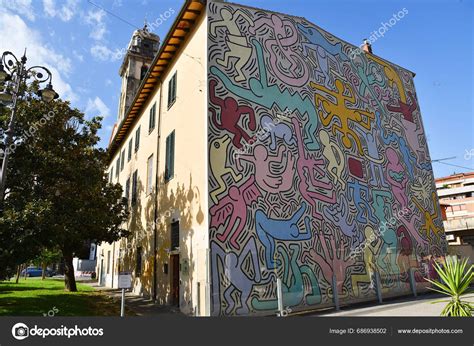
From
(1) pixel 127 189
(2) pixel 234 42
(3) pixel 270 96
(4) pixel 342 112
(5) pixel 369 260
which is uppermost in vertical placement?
(2) pixel 234 42

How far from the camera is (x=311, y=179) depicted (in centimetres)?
1415

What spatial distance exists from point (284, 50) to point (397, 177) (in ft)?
29.5

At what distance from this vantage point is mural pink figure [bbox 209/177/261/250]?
11.2 m

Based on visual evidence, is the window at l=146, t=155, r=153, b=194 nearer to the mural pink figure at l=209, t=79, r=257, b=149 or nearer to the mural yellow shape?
the mural pink figure at l=209, t=79, r=257, b=149

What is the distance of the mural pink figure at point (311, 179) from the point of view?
13.8 metres

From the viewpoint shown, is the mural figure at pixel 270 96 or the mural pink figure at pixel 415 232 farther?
the mural pink figure at pixel 415 232

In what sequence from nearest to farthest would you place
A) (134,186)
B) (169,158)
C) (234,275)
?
1. (234,275)
2. (169,158)
3. (134,186)

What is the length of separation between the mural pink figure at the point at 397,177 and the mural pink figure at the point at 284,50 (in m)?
6.65

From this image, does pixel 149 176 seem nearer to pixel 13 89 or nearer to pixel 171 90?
pixel 171 90

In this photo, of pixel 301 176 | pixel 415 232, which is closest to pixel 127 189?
pixel 301 176

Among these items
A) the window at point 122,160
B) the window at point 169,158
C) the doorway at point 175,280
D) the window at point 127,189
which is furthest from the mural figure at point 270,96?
the window at point 122,160

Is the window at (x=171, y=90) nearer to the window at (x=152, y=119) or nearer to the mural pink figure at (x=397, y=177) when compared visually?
the window at (x=152, y=119)

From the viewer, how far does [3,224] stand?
1102 cm

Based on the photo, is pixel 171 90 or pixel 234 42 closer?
pixel 234 42
